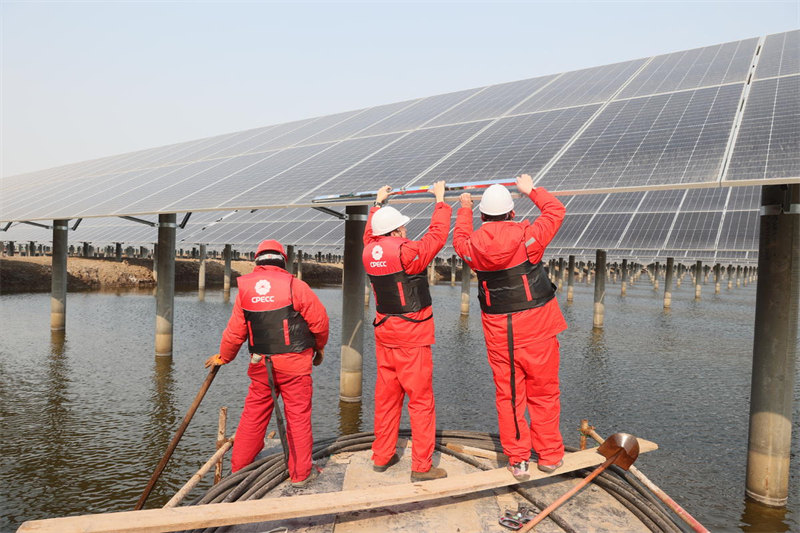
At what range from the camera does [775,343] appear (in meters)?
6.50

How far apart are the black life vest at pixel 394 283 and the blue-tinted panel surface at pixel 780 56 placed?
8.15 meters

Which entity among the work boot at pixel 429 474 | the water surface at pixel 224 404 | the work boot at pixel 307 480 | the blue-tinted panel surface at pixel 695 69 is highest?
the blue-tinted panel surface at pixel 695 69

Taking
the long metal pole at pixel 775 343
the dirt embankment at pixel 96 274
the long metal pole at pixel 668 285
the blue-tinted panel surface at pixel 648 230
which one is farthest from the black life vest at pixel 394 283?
the dirt embankment at pixel 96 274

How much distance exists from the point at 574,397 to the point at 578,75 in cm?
885

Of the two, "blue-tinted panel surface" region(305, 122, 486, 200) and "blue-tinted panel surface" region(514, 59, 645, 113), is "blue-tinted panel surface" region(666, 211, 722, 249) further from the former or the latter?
"blue-tinted panel surface" region(305, 122, 486, 200)

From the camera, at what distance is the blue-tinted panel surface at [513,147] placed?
319 inches

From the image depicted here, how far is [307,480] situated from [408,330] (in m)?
1.72

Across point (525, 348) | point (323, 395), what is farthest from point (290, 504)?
point (323, 395)

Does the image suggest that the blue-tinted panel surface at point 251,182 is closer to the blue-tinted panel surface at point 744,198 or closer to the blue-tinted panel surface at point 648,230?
the blue-tinted panel surface at point 648,230

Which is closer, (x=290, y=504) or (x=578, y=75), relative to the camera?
(x=290, y=504)

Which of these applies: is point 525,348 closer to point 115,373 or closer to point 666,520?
point 666,520

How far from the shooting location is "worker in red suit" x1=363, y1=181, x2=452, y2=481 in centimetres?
464

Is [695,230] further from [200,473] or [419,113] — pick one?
[200,473]

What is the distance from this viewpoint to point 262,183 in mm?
11664
